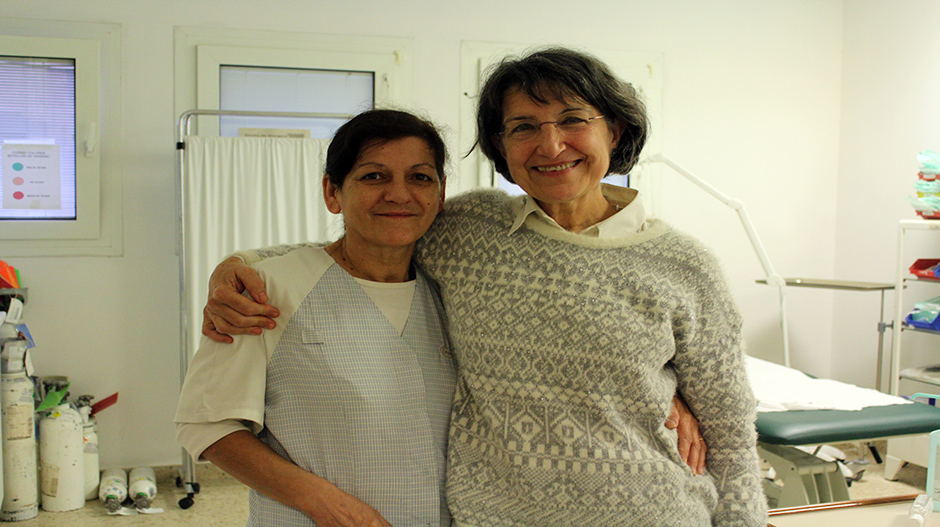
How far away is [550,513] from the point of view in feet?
4.03

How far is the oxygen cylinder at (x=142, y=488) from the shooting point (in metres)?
3.11

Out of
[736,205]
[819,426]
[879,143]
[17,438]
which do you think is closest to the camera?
[819,426]

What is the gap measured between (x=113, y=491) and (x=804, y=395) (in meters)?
2.87

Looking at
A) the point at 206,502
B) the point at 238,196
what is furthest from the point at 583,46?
the point at 206,502

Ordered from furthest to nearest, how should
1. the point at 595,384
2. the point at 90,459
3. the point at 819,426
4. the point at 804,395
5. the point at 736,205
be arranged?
1. the point at 736,205
2. the point at 90,459
3. the point at 804,395
4. the point at 819,426
5. the point at 595,384

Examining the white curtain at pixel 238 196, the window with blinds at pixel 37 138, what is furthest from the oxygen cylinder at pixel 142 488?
the window with blinds at pixel 37 138

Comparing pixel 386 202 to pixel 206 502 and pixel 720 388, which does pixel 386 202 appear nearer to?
pixel 720 388

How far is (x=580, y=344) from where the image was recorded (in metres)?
1.23

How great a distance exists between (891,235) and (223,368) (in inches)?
156

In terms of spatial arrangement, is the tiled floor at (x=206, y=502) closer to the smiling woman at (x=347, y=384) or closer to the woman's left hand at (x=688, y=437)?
the smiling woman at (x=347, y=384)

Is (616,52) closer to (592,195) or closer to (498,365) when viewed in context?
(592,195)

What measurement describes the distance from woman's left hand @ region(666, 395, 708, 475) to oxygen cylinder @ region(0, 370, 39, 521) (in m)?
2.72

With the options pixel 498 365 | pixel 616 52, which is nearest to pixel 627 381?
pixel 498 365

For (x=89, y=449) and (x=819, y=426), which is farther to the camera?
(x=89, y=449)
